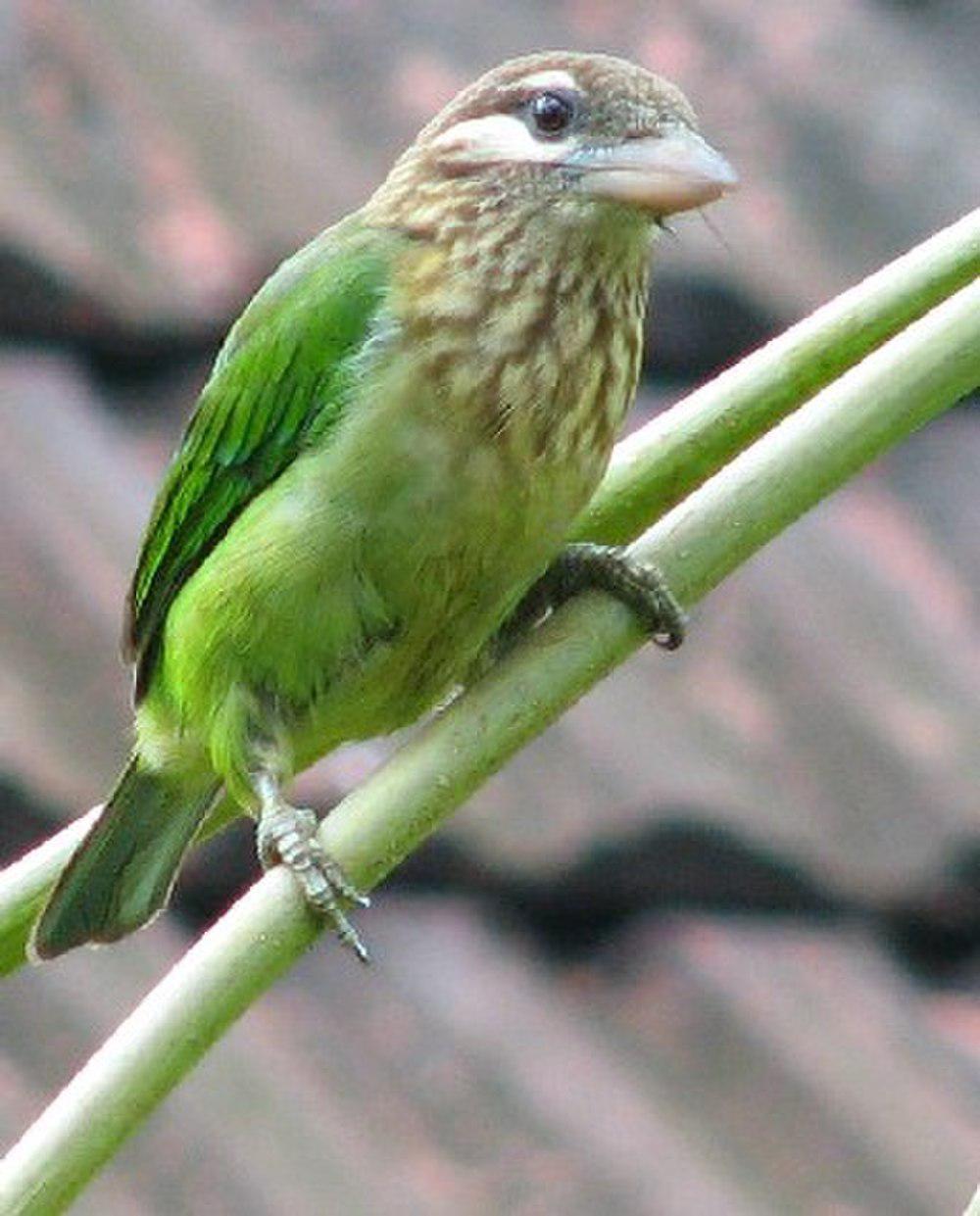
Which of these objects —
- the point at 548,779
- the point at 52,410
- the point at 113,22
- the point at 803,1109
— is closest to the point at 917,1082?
the point at 803,1109

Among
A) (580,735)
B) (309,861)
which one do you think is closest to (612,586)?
(309,861)

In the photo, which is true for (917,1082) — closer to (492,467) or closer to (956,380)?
(492,467)

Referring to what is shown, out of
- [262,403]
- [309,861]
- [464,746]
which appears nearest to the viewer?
[464,746]

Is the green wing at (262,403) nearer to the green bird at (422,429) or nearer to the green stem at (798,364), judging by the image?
the green bird at (422,429)

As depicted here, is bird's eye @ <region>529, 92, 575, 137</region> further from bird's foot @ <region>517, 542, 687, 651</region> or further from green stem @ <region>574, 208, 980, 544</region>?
green stem @ <region>574, 208, 980, 544</region>

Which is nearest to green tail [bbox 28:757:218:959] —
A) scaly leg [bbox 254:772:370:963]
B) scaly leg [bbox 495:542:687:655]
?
scaly leg [bbox 254:772:370:963]

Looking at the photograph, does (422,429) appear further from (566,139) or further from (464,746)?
(464,746)
